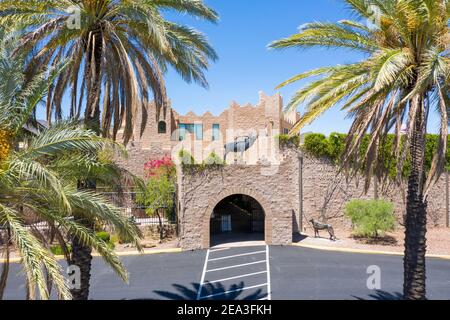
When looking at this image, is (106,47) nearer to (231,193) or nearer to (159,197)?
(231,193)

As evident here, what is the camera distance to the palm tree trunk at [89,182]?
27.8 ft

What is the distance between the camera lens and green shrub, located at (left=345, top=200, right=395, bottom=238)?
2039 cm

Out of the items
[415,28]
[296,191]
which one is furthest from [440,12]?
[296,191]

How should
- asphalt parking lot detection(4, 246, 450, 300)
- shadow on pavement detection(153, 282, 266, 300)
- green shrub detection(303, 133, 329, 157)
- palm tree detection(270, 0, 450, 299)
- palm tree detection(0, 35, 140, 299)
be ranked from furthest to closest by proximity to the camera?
green shrub detection(303, 133, 329, 157), asphalt parking lot detection(4, 246, 450, 300), shadow on pavement detection(153, 282, 266, 300), palm tree detection(270, 0, 450, 299), palm tree detection(0, 35, 140, 299)

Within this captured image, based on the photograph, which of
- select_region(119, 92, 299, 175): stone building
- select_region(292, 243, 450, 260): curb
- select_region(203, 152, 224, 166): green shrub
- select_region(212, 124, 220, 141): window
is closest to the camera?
select_region(292, 243, 450, 260): curb

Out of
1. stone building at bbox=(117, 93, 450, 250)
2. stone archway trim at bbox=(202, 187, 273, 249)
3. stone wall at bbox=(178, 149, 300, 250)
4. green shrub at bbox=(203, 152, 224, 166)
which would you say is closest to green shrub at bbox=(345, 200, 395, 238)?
stone building at bbox=(117, 93, 450, 250)

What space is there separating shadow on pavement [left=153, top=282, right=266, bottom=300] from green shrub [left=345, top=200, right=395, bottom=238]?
1104 cm

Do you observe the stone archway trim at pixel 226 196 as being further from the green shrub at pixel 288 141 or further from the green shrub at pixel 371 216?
the green shrub at pixel 371 216

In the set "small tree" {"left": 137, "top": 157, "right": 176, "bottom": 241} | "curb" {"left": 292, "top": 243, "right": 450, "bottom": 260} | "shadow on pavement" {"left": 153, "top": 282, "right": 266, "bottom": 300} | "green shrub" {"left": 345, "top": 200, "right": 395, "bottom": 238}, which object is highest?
"small tree" {"left": 137, "top": 157, "right": 176, "bottom": 241}

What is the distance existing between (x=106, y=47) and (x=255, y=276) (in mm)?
10168

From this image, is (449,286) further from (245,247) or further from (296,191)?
(296,191)

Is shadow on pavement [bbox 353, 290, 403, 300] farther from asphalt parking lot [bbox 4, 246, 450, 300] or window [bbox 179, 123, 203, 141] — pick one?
window [bbox 179, 123, 203, 141]

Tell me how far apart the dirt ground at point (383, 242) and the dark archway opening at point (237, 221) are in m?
3.19

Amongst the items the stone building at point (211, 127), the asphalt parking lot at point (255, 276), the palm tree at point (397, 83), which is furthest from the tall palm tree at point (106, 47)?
the stone building at point (211, 127)
